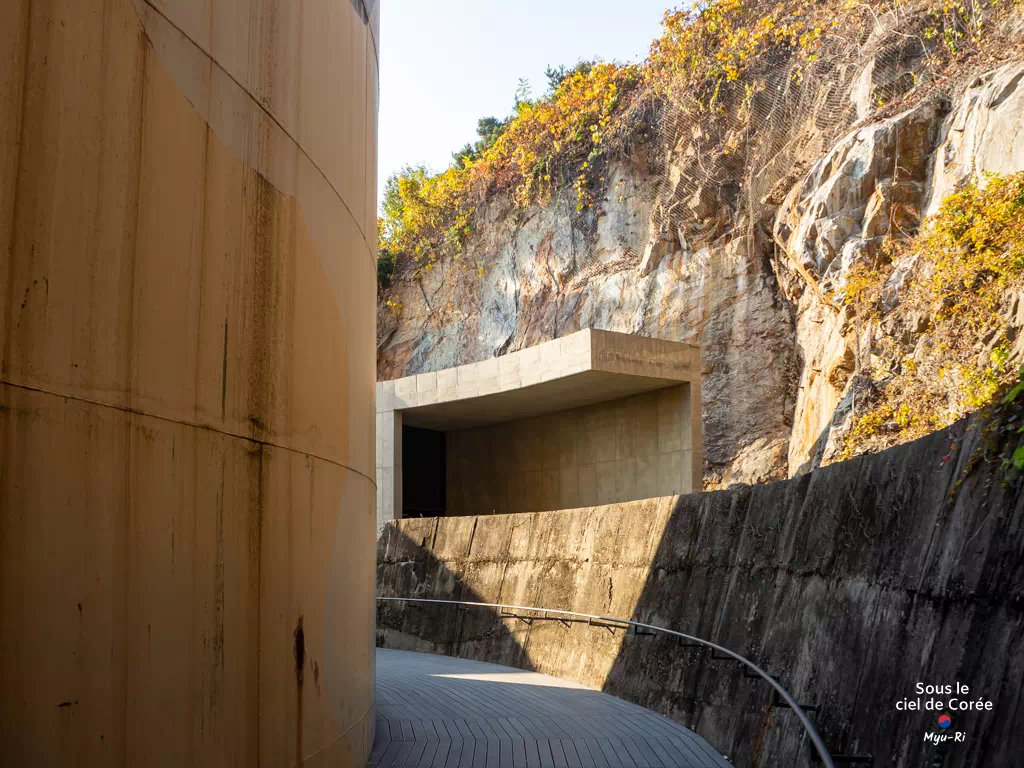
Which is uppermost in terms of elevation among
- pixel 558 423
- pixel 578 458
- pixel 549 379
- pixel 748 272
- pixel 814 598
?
pixel 748 272

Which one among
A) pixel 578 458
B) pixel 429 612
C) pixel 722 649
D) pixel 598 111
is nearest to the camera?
pixel 722 649

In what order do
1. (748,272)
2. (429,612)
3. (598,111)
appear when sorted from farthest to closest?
1. (598,111)
2. (748,272)
3. (429,612)

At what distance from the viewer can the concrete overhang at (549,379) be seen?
17453mm

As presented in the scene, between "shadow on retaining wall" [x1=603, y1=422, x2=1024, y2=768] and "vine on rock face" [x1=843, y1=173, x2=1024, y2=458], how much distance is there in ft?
19.9

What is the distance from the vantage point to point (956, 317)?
1440cm

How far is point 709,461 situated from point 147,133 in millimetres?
19797

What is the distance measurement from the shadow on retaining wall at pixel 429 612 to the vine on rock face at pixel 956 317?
6.05 metres

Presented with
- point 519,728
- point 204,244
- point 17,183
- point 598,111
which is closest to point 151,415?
point 204,244

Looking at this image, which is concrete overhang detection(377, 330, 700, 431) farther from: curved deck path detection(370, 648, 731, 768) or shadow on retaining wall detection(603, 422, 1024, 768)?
shadow on retaining wall detection(603, 422, 1024, 768)

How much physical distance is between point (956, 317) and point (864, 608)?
34.4 ft

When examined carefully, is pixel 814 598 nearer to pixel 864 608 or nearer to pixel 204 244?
pixel 864 608

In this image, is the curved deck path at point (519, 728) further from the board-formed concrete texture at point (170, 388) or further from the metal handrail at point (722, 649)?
the board-formed concrete texture at point (170, 388)

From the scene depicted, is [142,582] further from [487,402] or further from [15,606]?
[487,402]

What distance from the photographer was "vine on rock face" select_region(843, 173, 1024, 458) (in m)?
13.0
